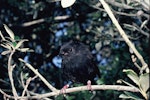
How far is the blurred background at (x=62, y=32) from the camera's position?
540 cm

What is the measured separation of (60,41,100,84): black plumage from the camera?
473cm

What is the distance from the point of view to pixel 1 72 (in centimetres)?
550

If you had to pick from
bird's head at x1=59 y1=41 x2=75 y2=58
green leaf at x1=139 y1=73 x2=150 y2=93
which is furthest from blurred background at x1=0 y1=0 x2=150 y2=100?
green leaf at x1=139 y1=73 x2=150 y2=93

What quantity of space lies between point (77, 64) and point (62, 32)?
233 cm

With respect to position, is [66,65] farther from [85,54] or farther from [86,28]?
[86,28]

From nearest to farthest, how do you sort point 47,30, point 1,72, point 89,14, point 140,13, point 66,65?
point 140,13
point 66,65
point 1,72
point 89,14
point 47,30

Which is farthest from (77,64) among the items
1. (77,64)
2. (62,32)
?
(62,32)

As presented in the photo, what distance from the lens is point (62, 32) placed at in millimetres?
6977

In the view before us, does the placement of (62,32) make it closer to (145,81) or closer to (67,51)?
(67,51)

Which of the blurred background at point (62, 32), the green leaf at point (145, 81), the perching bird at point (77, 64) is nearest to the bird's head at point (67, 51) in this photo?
the perching bird at point (77, 64)

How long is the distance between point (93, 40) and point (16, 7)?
1316 mm

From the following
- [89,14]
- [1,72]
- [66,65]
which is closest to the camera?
[66,65]

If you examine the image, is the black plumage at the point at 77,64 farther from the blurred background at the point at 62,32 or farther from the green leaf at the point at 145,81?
the green leaf at the point at 145,81

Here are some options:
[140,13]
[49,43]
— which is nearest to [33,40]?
[49,43]
